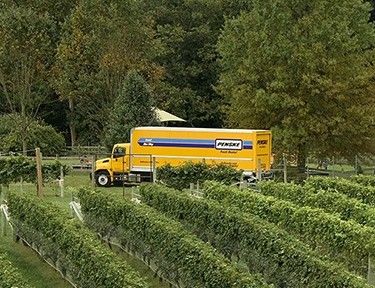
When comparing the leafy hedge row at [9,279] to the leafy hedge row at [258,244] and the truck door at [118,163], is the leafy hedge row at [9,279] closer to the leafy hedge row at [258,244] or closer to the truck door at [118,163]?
the leafy hedge row at [258,244]

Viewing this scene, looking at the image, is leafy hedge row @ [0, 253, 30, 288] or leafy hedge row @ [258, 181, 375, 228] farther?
leafy hedge row @ [258, 181, 375, 228]

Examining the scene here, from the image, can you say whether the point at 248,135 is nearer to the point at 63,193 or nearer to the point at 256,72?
the point at 256,72

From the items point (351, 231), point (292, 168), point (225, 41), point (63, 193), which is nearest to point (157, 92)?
point (225, 41)

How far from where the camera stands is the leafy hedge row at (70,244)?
48.2ft

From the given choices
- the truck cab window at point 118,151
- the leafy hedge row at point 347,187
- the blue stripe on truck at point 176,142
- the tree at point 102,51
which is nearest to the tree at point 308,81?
the blue stripe on truck at point 176,142

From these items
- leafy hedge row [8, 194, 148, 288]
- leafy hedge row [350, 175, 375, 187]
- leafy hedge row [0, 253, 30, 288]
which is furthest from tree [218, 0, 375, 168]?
leafy hedge row [0, 253, 30, 288]

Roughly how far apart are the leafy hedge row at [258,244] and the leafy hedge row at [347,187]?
23.2ft

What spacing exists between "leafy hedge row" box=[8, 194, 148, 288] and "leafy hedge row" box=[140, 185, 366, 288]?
146 inches

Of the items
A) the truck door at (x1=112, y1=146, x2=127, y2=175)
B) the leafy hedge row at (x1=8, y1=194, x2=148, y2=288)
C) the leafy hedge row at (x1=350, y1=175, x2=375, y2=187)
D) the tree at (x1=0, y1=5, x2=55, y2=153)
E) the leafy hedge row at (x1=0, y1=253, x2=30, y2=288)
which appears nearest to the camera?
the leafy hedge row at (x1=0, y1=253, x2=30, y2=288)

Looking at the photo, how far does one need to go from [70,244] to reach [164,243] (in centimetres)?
219

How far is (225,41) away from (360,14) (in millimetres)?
7486

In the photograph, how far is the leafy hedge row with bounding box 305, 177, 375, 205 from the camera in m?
26.8

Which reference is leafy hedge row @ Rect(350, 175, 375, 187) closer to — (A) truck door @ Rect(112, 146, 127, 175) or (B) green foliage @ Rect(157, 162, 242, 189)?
(B) green foliage @ Rect(157, 162, 242, 189)

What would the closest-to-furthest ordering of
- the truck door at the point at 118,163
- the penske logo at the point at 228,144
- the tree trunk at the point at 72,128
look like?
the penske logo at the point at 228,144 → the truck door at the point at 118,163 → the tree trunk at the point at 72,128
